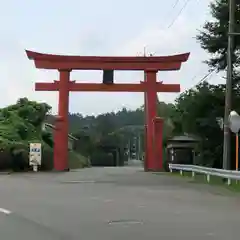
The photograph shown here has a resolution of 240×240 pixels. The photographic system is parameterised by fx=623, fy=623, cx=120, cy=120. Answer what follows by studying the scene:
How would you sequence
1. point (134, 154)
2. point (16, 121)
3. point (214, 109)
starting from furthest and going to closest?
point (134, 154) → point (16, 121) → point (214, 109)

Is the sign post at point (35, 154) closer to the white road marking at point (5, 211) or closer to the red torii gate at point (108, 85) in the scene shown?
the red torii gate at point (108, 85)

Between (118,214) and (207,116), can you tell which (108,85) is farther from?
(118,214)

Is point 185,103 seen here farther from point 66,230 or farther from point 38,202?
point 66,230

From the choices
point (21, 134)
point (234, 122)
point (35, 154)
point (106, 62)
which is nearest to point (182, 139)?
point (106, 62)

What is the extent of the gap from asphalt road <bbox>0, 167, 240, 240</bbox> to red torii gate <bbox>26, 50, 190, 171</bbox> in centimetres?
2292

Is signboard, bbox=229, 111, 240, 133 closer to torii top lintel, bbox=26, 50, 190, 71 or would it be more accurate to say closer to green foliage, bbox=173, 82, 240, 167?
green foliage, bbox=173, 82, 240, 167

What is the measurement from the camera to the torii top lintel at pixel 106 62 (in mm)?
43594

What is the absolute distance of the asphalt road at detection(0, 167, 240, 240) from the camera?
34.5ft

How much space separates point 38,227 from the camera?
11.4 meters

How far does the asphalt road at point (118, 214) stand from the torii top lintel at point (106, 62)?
23.7 metres

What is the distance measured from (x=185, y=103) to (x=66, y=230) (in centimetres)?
2924

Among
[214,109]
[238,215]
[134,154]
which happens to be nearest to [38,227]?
[238,215]

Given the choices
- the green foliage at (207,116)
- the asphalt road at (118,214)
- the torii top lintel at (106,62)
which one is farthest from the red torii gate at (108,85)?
the asphalt road at (118,214)

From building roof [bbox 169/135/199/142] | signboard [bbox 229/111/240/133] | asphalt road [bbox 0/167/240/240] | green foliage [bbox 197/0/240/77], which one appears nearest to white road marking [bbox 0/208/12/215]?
asphalt road [bbox 0/167/240/240]
